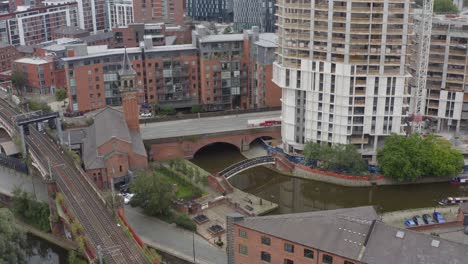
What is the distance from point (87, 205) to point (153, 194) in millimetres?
8204

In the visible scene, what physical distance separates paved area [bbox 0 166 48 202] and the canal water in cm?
2665

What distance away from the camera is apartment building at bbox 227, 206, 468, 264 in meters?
43.0

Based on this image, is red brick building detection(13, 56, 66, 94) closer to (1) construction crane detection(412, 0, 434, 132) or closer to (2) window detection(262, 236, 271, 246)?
(1) construction crane detection(412, 0, 434, 132)

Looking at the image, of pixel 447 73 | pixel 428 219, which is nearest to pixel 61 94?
pixel 447 73

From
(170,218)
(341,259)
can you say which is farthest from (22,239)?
(341,259)

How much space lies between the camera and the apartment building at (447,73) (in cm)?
8950

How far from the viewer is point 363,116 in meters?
82.9

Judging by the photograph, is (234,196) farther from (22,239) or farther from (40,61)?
(40,61)

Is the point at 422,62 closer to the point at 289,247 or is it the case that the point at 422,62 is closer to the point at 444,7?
the point at 289,247

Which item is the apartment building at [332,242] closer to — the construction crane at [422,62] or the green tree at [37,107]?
the construction crane at [422,62]

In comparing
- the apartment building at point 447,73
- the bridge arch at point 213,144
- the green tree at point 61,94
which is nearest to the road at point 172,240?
the bridge arch at point 213,144

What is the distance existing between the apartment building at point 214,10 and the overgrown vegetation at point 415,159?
12477 centimetres

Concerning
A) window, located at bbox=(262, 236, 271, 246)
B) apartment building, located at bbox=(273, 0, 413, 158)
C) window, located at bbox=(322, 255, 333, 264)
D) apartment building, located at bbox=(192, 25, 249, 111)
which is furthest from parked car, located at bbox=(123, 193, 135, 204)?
apartment building, located at bbox=(192, 25, 249, 111)

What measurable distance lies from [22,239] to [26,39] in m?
113
